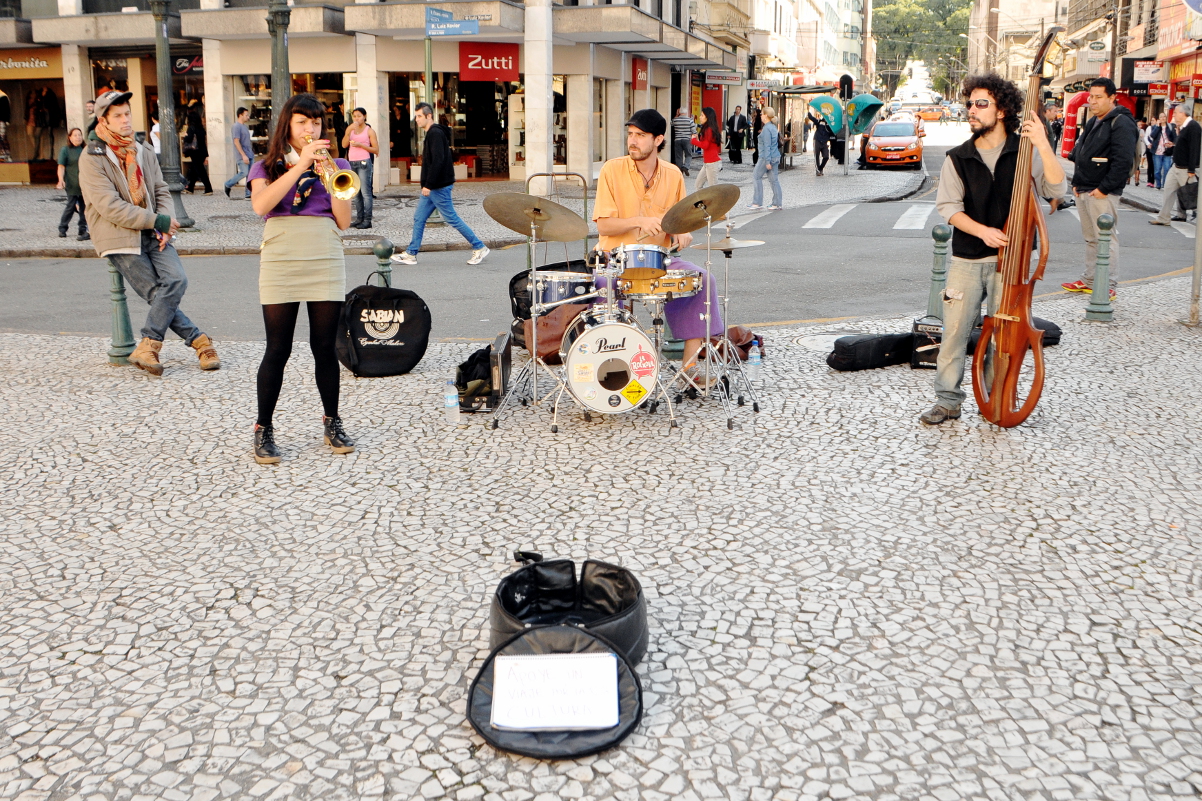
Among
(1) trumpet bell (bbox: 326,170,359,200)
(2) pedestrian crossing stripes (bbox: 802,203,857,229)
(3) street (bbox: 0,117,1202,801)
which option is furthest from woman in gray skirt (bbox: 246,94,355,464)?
(2) pedestrian crossing stripes (bbox: 802,203,857,229)

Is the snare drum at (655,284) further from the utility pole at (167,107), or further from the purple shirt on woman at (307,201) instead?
the utility pole at (167,107)

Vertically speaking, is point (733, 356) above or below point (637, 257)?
below

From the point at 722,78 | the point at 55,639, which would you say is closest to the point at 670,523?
the point at 55,639

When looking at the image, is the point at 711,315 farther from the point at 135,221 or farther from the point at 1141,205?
the point at 1141,205

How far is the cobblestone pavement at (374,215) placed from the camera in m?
16.1

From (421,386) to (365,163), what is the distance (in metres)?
11.8

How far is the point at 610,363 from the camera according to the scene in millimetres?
6312

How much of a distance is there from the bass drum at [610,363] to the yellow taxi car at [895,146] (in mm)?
31271

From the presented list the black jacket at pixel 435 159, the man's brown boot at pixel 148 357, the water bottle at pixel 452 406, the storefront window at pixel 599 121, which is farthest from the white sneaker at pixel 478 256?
the storefront window at pixel 599 121

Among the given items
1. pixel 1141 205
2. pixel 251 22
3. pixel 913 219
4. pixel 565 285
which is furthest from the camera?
pixel 251 22

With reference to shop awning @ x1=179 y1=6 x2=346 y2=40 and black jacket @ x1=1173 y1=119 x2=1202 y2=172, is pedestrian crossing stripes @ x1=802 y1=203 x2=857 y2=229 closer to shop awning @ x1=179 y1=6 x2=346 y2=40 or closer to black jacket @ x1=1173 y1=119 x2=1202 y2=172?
black jacket @ x1=1173 y1=119 x2=1202 y2=172

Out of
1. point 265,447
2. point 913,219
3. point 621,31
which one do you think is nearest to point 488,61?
point 621,31

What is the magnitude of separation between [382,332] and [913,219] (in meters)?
14.2

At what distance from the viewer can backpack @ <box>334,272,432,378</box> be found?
7.86m
